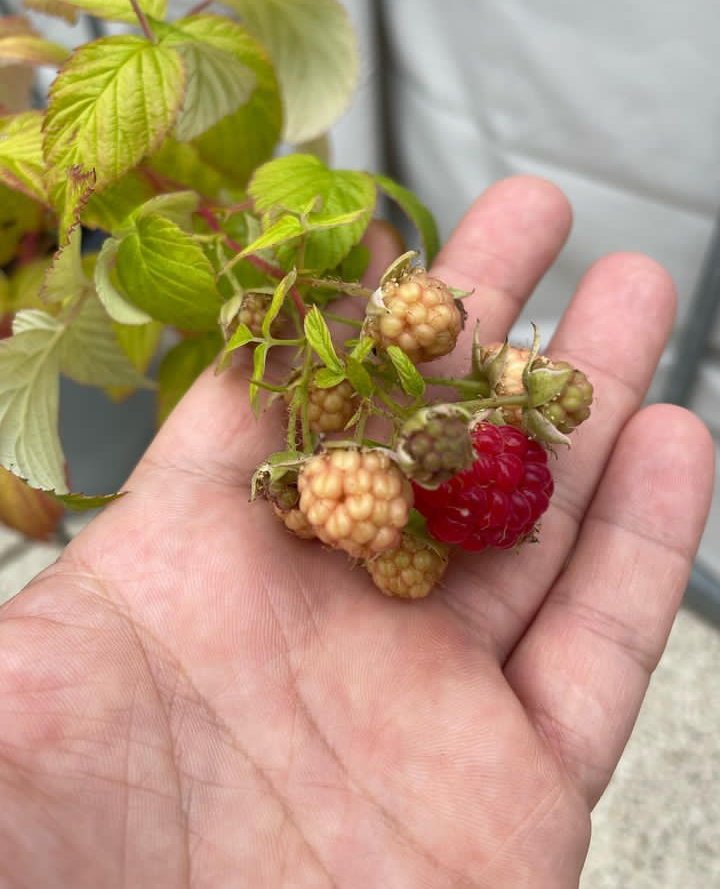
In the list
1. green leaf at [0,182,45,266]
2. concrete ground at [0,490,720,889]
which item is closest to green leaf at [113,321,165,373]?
green leaf at [0,182,45,266]

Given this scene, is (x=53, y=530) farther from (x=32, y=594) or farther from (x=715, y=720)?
(x=715, y=720)

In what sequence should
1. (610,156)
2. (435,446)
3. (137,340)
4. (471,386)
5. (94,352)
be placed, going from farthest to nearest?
(610,156) < (137,340) < (94,352) < (471,386) < (435,446)

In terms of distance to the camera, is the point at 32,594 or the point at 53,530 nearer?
the point at 32,594

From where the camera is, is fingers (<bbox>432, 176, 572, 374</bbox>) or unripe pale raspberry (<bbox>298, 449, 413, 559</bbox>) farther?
fingers (<bbox>432, 176, 572, 374</bbox>)

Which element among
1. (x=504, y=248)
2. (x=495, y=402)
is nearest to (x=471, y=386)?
(x=495, y=402)

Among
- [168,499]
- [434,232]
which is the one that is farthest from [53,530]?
[434,232]

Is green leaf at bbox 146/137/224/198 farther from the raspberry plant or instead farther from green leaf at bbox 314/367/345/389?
green leaf at bbox 314/367/345/389

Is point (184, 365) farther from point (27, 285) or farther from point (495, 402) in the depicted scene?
point (495, 402)
